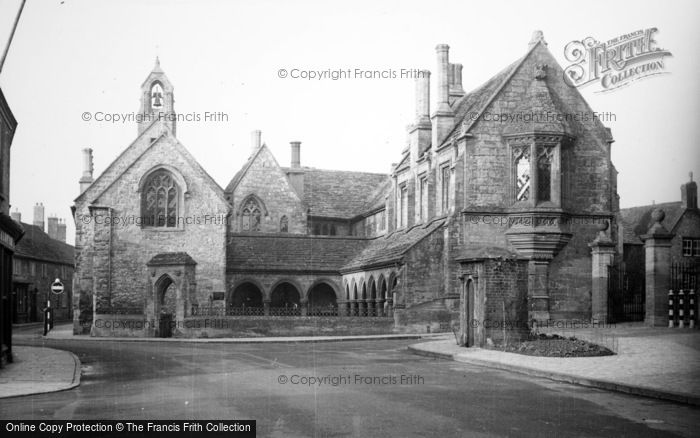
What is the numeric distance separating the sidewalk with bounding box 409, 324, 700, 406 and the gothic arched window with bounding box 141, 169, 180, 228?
19792 mm

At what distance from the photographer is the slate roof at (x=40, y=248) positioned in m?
61.9

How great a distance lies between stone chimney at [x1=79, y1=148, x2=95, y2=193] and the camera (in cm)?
5284

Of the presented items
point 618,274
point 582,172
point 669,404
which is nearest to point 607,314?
point 618,274

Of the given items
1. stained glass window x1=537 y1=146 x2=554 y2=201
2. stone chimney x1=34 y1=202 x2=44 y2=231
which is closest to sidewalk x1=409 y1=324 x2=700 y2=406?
stained glass window x1=537 y1=146 x2=554 y2=201

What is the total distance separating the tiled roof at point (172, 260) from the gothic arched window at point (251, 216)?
16.6 m

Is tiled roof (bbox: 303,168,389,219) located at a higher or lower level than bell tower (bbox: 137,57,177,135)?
lower

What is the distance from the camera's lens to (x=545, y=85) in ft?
111

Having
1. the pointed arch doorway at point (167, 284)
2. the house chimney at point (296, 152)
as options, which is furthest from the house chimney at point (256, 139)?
the pointed arch doorway at point (167, 284)

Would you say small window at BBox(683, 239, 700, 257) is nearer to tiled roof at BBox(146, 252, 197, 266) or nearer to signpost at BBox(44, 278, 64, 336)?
tiled roof at BBox(146, 252, 197, 266)

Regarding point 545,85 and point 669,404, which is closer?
point 669,404

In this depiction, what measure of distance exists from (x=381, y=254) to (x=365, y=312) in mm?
2935

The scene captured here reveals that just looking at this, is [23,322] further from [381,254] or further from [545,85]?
[545,85]

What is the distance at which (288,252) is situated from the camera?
45094 mm

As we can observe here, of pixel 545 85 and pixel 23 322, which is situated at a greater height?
pixel 545 85
